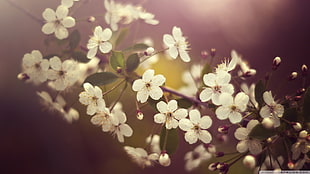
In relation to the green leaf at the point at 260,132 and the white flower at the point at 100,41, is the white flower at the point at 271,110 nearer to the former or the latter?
the green leaf at the point at 260,132

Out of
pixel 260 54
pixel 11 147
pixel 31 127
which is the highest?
pixel 260 54

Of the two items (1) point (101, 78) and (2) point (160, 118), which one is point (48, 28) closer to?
(1) point (101, 78)

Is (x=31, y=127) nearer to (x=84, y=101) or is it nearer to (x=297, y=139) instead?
(x=84, y=101)

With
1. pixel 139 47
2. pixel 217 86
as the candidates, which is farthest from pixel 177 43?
pixel 217 86

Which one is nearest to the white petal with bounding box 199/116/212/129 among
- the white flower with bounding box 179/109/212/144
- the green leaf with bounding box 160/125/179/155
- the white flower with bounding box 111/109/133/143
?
the white flower with bounding box 179/109/212/144

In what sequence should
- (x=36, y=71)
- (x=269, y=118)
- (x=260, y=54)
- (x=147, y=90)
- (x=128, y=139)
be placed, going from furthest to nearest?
(x=260, y=54) → (x=128, y=139) → (x=36, y=71) → (x=147, y=90) → (x=269, y=118)

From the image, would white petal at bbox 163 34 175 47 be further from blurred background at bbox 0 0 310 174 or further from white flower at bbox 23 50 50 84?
blurred background at bbox 0 0 310 174

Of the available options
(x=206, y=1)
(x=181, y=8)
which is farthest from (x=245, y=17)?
(x=181, y=8)
